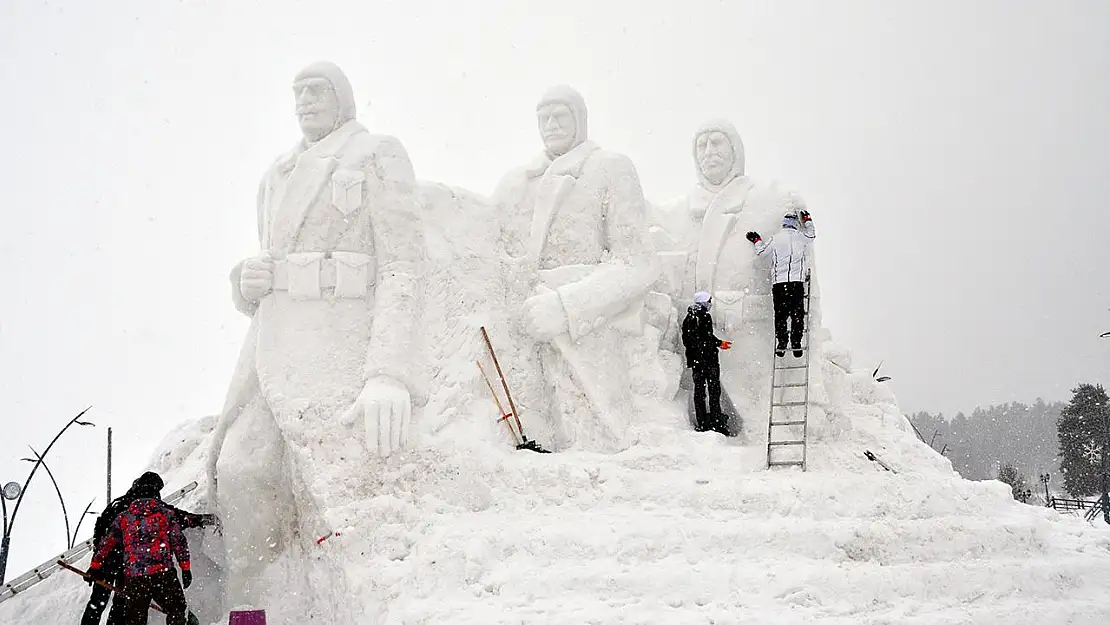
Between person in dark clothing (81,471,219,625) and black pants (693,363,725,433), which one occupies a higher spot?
black pants (693,363,725,433)

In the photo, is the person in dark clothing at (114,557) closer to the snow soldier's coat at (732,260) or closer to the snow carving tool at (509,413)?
the snow carving tool at (509,413)

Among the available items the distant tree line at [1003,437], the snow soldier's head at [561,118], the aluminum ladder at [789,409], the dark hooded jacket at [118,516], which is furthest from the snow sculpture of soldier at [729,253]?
the distant tree line at [1003,437]

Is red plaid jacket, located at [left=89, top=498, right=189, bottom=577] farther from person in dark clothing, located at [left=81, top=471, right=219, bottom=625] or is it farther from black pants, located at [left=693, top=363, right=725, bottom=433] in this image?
black pants, located at [left=693, top=363, right=725, bottom=433]

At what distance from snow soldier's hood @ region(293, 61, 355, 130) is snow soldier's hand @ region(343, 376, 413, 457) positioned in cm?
212

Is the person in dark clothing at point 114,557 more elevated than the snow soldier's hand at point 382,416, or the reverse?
the snow soldier's hand at point 382,416

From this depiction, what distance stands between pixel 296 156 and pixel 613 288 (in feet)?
8.80

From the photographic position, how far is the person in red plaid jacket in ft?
16.4

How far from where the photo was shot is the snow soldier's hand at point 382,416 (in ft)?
17.5

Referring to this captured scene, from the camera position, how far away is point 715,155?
811cm

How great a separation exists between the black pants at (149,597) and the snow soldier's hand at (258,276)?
6.16ft

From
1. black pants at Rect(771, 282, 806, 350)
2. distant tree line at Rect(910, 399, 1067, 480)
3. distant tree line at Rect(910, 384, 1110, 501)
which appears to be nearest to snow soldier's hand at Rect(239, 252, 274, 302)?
black pants at Rect(771, 282, 806, 350)

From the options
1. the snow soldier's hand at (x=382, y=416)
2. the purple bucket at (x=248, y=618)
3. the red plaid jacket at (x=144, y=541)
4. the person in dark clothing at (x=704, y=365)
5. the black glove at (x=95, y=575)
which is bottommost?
the purple bucket at (x=248, y=618)

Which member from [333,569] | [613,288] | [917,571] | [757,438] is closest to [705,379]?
[757,438]

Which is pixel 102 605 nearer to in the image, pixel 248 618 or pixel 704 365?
pixel 248 618
